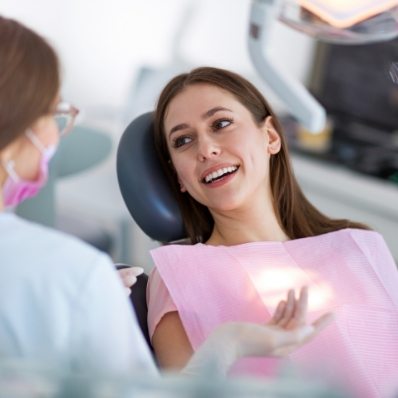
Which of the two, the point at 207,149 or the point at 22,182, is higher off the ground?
the point at 22,182

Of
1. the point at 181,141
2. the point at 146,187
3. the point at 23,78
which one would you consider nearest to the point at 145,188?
the point at 146,187

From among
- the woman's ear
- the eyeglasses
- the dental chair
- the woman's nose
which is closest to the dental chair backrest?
the dental chair

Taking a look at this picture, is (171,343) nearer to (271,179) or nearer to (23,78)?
(271,179)

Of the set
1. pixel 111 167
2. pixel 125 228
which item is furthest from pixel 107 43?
pixel 125 228

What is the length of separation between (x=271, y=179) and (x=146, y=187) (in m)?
0.30

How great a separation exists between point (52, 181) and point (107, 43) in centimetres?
125

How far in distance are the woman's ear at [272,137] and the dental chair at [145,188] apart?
250mm

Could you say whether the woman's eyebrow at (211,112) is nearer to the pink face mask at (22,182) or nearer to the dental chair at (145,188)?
the dental chair at (145,188)

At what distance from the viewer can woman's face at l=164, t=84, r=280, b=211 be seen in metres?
1.61

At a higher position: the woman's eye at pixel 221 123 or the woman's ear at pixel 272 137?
the woman's eye at pixel 221 123

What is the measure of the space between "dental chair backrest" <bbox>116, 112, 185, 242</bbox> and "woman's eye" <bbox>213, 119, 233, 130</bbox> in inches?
6.4

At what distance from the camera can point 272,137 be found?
5.77 ft

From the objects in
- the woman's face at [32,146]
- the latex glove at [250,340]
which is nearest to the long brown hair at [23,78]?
the woman's face at [32,146]

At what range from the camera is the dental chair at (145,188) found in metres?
1.67
